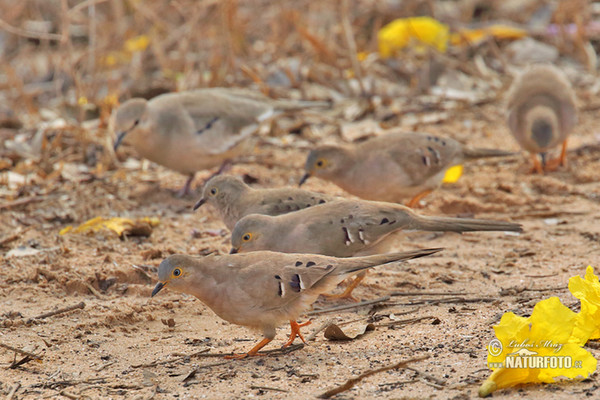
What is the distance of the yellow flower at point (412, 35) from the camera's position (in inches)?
410

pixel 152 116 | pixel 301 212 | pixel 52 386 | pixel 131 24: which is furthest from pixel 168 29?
pixel 52 386

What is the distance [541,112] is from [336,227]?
3499 mm

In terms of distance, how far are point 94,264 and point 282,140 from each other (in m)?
3.68

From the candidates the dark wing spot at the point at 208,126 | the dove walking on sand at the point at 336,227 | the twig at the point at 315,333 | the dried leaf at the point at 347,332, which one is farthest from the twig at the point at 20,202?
the dried leaf at the point at 347,332

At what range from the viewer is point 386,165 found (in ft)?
20.8

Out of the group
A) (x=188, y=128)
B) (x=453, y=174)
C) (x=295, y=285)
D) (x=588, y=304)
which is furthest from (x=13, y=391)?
(x=453, y=174)

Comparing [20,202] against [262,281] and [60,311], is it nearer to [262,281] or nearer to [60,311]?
[60,311]

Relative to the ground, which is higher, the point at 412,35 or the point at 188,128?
the point at 412,35

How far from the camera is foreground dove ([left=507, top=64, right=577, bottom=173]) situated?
291 inches

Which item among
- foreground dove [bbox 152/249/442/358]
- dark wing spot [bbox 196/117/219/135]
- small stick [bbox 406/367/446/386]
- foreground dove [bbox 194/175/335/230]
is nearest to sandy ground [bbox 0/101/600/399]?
small stick [bbox 406/367/446/386]

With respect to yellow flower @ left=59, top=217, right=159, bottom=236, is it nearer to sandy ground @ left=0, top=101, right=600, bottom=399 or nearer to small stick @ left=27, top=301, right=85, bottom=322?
sandy ground @ left=0, top=101, right=600, bottom=399

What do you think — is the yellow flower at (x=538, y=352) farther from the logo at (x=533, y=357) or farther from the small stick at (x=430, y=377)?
the small stick at (x=430, y=377)

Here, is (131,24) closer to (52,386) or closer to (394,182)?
(394,182)

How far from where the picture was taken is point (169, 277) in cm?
429
